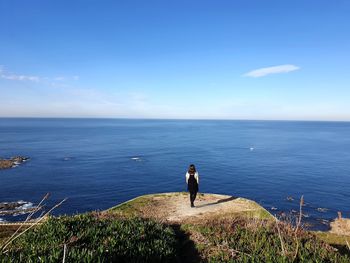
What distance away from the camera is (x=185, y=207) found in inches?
789

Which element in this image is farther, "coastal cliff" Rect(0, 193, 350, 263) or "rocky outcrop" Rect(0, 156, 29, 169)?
"rocky outcrop" Rect(0, 156, 29, 169)

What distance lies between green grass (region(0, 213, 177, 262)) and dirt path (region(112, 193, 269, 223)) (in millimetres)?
6732

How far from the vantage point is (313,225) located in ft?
109

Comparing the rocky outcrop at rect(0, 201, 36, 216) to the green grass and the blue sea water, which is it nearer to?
the blue sea water

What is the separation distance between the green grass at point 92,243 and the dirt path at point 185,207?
6.73m

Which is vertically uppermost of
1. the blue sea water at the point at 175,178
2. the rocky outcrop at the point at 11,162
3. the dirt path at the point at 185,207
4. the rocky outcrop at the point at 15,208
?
the dirt path at the point at 185,207

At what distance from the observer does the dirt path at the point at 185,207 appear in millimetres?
18277

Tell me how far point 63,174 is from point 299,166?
5343cm

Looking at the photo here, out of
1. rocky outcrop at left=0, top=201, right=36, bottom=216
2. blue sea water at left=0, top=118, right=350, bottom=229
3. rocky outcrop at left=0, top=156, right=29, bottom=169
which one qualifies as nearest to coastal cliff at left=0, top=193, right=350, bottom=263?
blue sea water at left=0, top=118, right=350, bottom=229

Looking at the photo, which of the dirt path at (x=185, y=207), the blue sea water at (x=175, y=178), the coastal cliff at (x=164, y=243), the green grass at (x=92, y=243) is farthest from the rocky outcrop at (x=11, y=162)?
the green grass at (x=92, y=243)

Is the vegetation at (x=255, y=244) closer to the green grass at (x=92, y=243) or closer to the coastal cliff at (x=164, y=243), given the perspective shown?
the coastal cliff at (x=164, y=243)

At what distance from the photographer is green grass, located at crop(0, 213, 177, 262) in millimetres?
6999

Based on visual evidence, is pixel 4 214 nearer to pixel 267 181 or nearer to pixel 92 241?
pixel 92 241

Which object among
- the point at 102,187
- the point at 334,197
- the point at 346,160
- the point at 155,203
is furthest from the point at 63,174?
the point at 346,160
